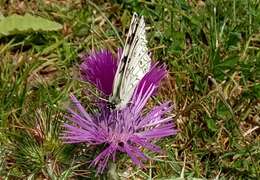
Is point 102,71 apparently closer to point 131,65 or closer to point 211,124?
point 131,65

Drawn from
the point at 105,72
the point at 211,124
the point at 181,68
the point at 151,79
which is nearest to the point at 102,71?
the point at 105,72

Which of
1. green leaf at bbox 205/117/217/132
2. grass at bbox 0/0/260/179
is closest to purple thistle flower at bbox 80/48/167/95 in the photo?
grass at bbox 0/0/260/179

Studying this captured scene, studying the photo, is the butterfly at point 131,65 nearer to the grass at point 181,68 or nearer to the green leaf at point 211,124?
the grass at point 181,68

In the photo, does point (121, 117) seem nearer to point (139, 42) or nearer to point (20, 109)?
point (139, 42)

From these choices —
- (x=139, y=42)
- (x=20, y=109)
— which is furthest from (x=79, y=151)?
(x=20, y=109)

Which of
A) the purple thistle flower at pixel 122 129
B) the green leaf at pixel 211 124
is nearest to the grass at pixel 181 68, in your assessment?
the green leaf at pixel 211 124

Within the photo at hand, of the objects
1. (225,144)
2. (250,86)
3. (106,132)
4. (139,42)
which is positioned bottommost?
(225,144)
